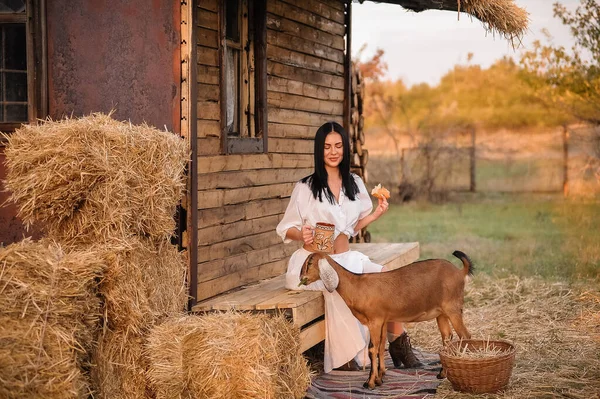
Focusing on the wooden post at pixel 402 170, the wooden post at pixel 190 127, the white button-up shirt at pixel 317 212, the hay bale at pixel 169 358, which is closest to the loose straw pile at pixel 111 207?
the hay bale at pixel 169 358

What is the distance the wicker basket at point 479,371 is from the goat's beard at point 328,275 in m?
0.99

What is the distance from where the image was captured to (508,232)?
1614 cm

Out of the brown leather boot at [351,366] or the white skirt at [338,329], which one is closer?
the white skirt at [338,329]

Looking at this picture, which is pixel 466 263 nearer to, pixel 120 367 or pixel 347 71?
pixel 120 367

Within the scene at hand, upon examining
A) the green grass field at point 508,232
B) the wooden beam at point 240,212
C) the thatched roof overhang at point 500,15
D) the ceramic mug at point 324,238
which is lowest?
the green grass field at point 508,232

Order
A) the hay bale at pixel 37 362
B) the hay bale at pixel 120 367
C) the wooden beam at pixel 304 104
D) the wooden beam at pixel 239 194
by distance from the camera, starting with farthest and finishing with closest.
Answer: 1. the wooden beam at pixel 304 104
2. the wooden beam at pixel 239 194
3. the hay bale at pixel 120 367
4. the hay bale at pixel 37 362

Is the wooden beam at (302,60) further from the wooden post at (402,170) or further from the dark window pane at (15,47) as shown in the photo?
the wooden post at (402,170)

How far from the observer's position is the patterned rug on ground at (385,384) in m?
6.48

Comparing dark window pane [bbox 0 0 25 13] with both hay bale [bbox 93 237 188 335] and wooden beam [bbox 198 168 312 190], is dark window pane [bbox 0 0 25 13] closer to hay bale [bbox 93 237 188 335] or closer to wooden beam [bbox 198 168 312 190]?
wooden beam [bbox 198 168 312 190]

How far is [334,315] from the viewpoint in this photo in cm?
695

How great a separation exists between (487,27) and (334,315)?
3526 millimetres

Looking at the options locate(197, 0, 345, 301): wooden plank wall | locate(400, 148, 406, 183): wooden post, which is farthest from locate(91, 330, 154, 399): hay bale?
locate(400, 148, 406, 183): wooden post

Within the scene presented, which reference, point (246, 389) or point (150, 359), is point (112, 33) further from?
point (246, 389)

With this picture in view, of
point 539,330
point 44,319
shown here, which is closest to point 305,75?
point 539,330
